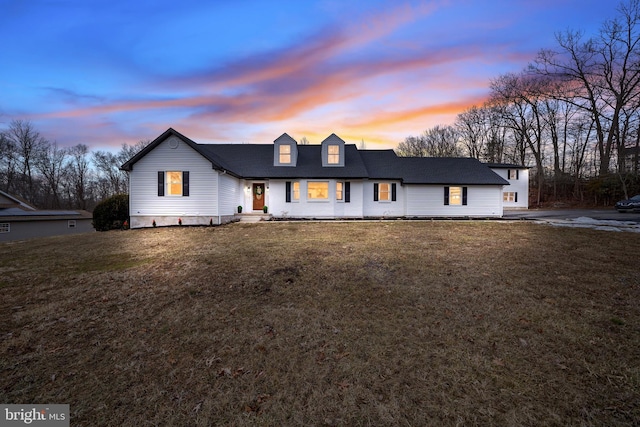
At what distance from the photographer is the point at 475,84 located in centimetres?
1917

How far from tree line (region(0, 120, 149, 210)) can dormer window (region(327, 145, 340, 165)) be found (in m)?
30.5

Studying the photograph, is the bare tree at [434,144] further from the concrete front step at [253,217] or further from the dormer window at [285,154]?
the concrete front step at [253,217]

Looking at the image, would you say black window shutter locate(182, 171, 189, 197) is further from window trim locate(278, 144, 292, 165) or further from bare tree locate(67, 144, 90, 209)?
bare tree locate(67, 144, 90, 209)

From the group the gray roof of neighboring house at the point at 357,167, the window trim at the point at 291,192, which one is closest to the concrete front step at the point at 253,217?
the window trim at the point at 291,192

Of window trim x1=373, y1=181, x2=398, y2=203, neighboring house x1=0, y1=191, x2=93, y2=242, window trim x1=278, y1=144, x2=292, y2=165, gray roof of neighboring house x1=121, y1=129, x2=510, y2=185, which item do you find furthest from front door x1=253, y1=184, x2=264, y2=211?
neighboring house x1=0, y1=191, x2=93, y2=242

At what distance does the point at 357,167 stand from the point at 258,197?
7.77 meters

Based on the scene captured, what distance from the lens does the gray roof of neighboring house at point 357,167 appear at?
1869cm

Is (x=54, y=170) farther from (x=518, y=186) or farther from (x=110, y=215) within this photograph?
(x=518, y=186)

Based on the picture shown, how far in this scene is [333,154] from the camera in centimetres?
1938

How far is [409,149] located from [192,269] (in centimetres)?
5077

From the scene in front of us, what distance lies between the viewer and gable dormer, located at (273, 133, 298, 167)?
1947cm

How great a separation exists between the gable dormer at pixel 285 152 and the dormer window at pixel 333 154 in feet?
8.46

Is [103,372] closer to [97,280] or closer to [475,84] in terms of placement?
[97,280]

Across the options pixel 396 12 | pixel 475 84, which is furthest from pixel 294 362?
pixel 475 84
